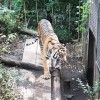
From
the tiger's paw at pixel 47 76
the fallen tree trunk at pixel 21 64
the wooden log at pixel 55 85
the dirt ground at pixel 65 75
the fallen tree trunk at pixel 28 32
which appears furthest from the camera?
the fallen tree trunk at pixel 28 32

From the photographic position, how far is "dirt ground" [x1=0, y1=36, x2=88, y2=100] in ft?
21.6

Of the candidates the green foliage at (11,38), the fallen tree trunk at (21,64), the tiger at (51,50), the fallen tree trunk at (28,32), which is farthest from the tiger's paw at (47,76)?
the fallen tree trunk at (28,32)

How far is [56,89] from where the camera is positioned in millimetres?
6293

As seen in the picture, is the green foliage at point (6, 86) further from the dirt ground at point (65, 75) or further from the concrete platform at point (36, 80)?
the concrete platform at point (36, 80)

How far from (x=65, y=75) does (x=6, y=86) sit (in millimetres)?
2290

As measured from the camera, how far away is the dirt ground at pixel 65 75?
6.57 metres

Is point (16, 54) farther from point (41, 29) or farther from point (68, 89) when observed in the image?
point (68, 89)

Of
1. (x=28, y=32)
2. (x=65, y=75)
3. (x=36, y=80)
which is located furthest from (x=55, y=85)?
(x=28, y=32)

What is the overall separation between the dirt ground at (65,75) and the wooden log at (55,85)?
0.25 meters

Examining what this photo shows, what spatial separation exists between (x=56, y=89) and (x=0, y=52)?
6.49 ft

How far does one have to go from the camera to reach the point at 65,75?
309 inches

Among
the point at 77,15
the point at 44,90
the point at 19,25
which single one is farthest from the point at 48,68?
the point at 77,15

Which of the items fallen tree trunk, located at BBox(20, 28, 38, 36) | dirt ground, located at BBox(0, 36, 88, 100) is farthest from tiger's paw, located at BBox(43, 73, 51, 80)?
fallen tree trunk, located at BBox(20, 28, 38, 36)

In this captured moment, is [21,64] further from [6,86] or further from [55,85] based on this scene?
[6,86]
